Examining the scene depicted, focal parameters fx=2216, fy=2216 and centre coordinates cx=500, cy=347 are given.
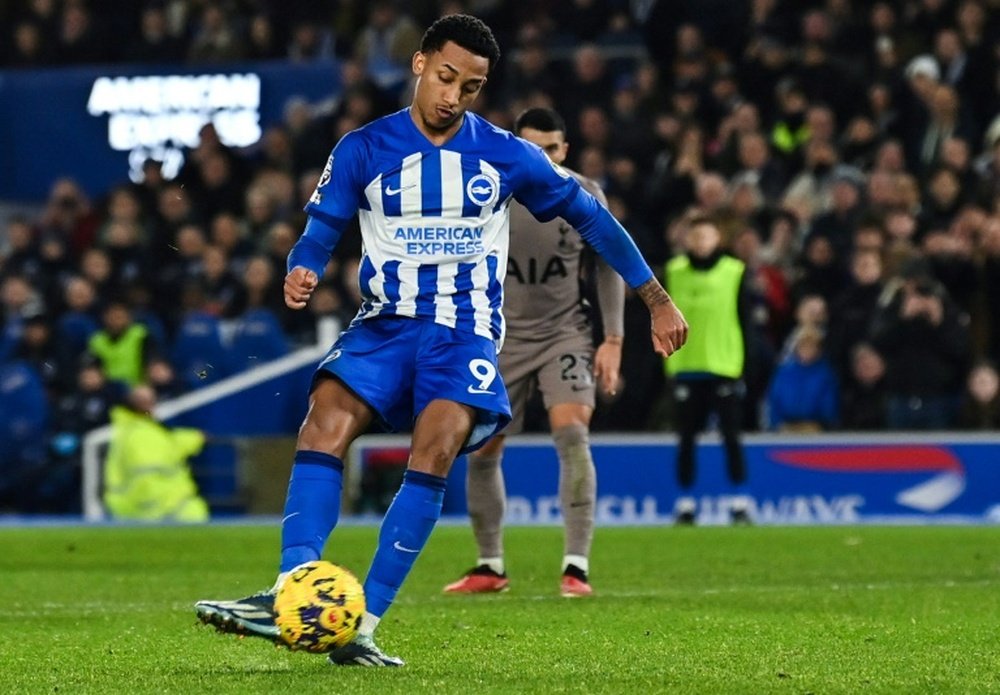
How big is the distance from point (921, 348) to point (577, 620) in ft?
27.8

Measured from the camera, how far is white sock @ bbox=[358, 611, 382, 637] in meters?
6.50

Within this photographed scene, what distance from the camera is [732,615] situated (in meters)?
8.40

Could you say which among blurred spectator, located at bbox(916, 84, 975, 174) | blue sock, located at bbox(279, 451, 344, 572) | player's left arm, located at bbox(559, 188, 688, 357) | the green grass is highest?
blurred spectator, located at bbox(916, 84, 975, 174)

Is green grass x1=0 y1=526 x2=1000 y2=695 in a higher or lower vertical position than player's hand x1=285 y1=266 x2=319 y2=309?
lower

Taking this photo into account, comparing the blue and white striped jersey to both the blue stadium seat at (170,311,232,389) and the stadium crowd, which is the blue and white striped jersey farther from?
the blue stadium seat at (170,311,232,389)

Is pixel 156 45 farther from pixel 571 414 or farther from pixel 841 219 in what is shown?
pixel 571 414

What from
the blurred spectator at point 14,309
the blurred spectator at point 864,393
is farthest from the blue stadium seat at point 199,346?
the blurred spectator at point 864,393

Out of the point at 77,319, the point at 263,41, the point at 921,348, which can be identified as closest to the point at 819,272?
the point at 921,348

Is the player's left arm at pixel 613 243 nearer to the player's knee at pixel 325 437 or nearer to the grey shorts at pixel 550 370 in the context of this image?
the player's knee at pixel 325 437

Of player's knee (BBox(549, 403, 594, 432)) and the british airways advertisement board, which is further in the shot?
the british airways advertisement board

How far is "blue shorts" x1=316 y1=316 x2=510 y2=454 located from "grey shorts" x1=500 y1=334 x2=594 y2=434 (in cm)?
303

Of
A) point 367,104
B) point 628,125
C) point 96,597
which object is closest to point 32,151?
point 367,104

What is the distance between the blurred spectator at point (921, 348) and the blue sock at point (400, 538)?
9.88m

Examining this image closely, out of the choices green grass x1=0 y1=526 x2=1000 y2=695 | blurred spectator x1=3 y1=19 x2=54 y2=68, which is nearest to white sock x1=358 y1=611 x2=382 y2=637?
green grass x1=0 y1=526 x2=1000 y2=695
